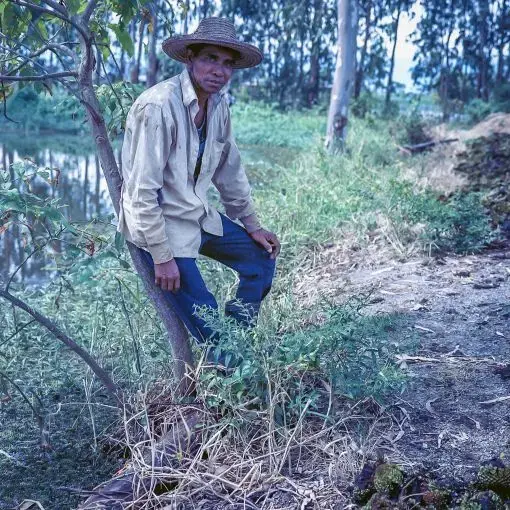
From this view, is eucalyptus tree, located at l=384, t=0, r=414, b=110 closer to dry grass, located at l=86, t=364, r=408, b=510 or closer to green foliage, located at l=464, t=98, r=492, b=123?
green foliage, located at l=464, t=98, r=492, b=123

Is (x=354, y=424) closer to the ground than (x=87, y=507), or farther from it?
farther from it

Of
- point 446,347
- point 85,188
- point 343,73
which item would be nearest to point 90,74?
point 446,347

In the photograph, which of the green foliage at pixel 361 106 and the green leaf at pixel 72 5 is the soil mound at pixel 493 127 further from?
the green foliage at pixel 361 106

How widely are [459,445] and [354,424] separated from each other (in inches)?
15.5

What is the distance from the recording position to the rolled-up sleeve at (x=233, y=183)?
10.6 feet

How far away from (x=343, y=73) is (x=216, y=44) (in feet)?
22.3

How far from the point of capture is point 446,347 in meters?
3.54

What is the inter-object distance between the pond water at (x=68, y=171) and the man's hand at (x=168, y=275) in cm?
227

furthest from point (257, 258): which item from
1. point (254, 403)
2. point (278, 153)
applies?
point (278, 153)

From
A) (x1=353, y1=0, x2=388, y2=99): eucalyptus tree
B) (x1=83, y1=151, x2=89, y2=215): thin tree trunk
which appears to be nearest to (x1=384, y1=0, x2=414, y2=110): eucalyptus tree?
(x1=353, y1=0, x2=388, y2=99): eucalyptus tree

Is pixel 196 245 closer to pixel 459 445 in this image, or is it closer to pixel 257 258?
pixel 257 258

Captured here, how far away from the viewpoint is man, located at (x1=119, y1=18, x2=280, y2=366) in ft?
8.86

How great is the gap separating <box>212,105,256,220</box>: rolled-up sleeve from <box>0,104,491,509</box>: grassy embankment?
1.78 feet

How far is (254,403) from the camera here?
2709 mm
